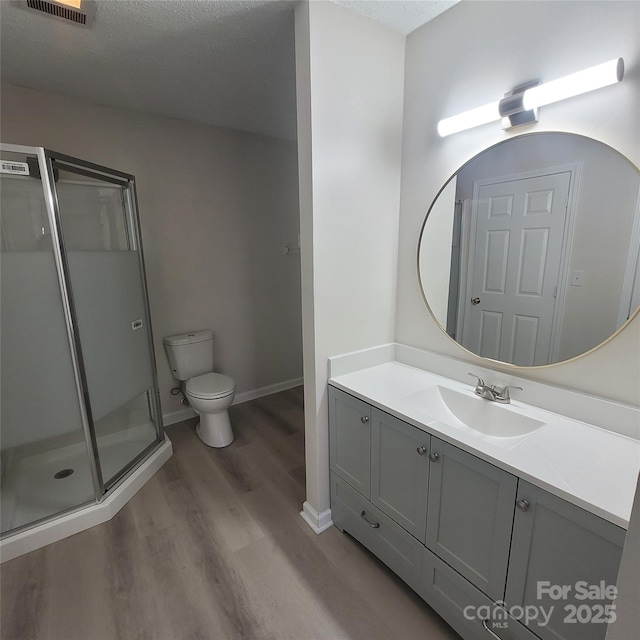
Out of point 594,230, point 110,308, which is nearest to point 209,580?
point 110,308

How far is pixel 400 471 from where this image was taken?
1367 mm

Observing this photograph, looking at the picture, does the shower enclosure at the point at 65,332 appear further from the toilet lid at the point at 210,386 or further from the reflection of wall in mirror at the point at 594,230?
the reflection of wall in mirror at the point at 594,230

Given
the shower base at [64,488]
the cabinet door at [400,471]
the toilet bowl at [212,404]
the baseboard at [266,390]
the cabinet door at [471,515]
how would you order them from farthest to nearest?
the baseboard at [266,390]
the toilet bowl at [212,404]
the shower base at [64,488]
the cabinet door at [400,471]
the cabinet door at [471,515]

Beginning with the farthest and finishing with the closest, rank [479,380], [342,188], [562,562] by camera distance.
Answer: [342,188] → [479,380] → [562,562]

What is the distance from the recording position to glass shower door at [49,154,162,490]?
1778 mm

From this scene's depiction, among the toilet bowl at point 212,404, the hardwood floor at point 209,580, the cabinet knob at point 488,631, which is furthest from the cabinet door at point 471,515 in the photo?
the toilet bowl at point 212,404

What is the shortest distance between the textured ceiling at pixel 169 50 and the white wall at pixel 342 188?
16 cm

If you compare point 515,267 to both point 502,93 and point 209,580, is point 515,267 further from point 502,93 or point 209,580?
point 209,580

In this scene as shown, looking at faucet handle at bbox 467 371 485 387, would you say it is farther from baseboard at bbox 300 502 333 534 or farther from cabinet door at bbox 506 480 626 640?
baseboard at bbox 300 502 333 534

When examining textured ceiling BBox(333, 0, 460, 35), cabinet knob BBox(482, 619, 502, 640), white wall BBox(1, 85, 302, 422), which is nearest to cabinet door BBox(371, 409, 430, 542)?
cabinet knob BBox(482, 619, 502, 640)

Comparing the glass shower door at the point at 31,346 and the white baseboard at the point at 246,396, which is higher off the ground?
the glass shower door at the point at 31,346

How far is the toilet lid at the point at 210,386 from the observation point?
2.41 m

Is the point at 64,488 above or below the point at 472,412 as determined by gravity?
below

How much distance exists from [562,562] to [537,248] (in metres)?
1.04
